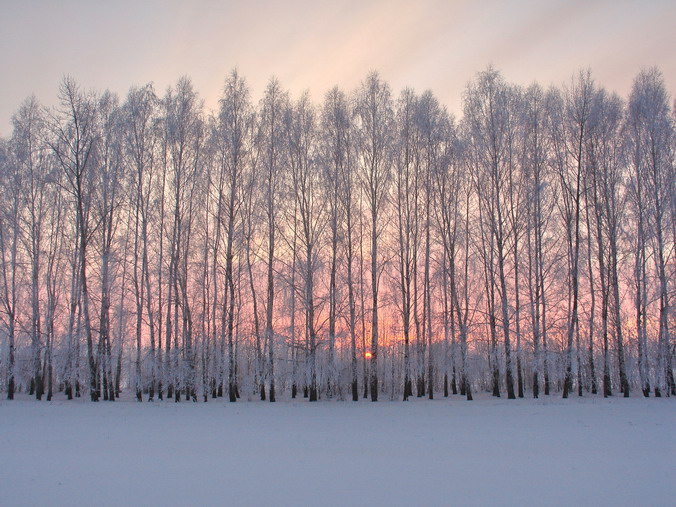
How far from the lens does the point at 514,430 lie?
10945 mm

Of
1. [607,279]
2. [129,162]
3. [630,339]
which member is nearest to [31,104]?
[129,162]

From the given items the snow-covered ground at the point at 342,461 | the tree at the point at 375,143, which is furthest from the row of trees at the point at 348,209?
→ the snow-covered ground at the point at 342,461

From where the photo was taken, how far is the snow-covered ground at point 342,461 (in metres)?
5.75

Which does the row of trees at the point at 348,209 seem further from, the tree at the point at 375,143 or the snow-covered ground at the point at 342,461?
the snow-covered ground at the point at 342,461

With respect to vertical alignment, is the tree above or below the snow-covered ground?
above

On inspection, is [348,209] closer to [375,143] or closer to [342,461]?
[375,143]

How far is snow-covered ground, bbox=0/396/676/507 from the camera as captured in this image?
5750 millimetres

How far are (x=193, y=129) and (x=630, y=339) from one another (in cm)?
2412

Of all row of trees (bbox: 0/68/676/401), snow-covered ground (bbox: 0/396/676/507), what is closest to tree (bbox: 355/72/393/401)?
row of trees (bbox: 0/68/676/401)

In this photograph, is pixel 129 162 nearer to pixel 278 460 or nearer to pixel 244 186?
pixel 244 186

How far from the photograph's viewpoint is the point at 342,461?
7633mm

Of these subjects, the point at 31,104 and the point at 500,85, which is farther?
the point at 31,104

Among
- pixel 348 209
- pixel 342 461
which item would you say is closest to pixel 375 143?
pixel 348 209

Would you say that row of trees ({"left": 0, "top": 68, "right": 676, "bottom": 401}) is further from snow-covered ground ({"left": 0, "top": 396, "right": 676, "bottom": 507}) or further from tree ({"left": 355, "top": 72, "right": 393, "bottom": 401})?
snow-covered ground ({"left": 0, "top": 396, "right": 676, "bottom": 507})
